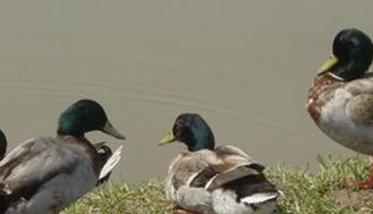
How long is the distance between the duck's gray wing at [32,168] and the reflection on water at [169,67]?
155 cm

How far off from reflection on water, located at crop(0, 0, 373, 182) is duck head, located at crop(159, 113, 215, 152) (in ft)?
3.65

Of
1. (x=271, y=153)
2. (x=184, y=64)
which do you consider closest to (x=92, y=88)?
(x=184, y=64)

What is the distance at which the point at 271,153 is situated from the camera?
7.35m

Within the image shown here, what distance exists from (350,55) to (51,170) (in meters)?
1.79

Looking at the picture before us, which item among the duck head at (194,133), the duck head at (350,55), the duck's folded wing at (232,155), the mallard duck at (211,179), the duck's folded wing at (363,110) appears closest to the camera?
the mallard duck at (211,179)

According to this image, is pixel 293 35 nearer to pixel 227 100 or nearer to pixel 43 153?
pixel 227 100

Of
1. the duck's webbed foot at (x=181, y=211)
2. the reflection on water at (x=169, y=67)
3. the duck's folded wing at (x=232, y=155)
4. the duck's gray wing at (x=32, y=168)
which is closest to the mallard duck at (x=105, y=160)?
the duck's gray wing at (x=32, y=168)

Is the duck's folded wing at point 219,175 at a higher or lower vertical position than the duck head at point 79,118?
lower

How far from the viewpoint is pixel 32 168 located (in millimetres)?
5324

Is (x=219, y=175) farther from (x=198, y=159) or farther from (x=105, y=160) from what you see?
(x=105, y=160)

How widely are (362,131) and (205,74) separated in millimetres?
2738

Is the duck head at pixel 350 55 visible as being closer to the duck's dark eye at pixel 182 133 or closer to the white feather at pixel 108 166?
the duck's dark eye at pixel 182 133

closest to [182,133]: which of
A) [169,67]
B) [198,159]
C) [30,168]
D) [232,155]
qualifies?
[198,159]

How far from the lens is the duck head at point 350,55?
19.7 feet
